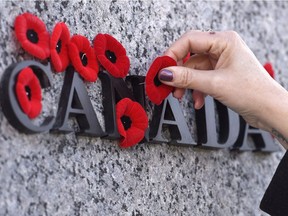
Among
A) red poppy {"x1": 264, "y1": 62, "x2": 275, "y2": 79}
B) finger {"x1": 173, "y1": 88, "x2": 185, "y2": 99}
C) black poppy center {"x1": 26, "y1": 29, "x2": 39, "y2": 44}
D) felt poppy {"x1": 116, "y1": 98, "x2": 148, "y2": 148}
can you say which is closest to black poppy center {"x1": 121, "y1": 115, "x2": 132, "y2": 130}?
felt poppy {"x1": 116, "y1": 98, "x2": 148, "y2": 148}

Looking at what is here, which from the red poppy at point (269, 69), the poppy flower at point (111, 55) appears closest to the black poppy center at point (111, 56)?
the poppy flower at point (111, 55)

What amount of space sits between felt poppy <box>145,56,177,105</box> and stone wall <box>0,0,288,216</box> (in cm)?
6

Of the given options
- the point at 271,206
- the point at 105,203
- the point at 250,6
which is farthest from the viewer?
the point at 250,6

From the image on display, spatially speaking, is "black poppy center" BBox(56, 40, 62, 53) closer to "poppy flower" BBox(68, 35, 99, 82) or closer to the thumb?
"poppy flower" BBox(68, 35, 99, 82)

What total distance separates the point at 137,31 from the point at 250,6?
403 millimetres

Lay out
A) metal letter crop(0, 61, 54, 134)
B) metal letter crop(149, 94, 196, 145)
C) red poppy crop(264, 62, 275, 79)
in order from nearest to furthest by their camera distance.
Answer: metal letter crop(0, 61, 54, 134) < metal letter crop(149, 94, 196, 145) < red poppy crop(264, 62, 275, 79)

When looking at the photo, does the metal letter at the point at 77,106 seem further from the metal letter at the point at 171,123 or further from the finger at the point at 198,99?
the finger at the point at 198,99

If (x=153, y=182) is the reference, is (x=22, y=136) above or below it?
above

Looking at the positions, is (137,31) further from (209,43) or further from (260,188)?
(260,188)

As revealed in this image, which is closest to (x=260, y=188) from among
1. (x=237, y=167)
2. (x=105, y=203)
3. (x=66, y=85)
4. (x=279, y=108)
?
(x=237, y=167)

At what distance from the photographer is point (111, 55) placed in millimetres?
1063

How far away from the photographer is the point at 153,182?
113cm

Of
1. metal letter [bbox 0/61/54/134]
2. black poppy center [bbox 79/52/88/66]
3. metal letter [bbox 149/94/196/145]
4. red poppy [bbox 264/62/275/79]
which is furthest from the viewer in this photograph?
red poppy [bbox 264/62/275/79]

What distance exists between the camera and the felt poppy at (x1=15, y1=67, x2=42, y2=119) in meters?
0.89
